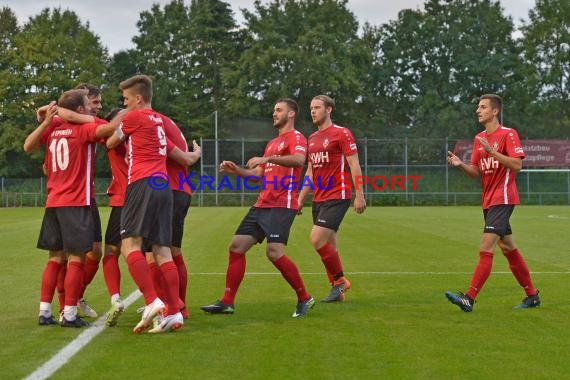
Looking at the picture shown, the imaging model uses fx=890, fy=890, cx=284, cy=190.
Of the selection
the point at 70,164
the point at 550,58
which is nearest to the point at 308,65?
the point at 550,58

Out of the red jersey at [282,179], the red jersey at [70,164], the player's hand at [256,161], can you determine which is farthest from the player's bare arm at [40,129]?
the red jersey at [282,179]

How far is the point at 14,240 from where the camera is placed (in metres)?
18.6

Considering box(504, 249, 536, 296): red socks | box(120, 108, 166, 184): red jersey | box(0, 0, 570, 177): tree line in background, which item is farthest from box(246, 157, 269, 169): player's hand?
box(0, 0, 570, 177): tree line in background

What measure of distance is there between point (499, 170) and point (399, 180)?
40.7 meters

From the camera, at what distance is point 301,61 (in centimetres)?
6103

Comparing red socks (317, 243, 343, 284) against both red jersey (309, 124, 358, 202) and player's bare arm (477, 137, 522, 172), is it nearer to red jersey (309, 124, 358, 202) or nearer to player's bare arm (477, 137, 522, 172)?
red jersey (309, 124, 358, 202)

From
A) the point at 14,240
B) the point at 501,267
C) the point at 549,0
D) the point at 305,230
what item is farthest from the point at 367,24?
the point at 501,267

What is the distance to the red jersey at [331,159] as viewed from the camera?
9078 millimetres

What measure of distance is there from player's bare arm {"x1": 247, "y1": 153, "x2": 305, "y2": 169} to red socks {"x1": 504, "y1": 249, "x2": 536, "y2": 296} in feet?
7.78

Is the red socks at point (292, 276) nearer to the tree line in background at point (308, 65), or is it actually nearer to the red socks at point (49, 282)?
the red socks at point (49, 282)

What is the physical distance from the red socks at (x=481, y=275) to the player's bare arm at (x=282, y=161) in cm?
198

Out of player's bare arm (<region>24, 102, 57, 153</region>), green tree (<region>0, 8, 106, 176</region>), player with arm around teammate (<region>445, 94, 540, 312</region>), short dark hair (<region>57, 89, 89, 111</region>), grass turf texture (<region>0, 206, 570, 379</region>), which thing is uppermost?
green tree (<region>0, 8, 106, 176</region>)

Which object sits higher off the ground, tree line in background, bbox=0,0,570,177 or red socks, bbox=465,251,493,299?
tree line in background, bbox=0,0,570,177

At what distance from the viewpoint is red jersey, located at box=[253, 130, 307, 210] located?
8.08 metres
